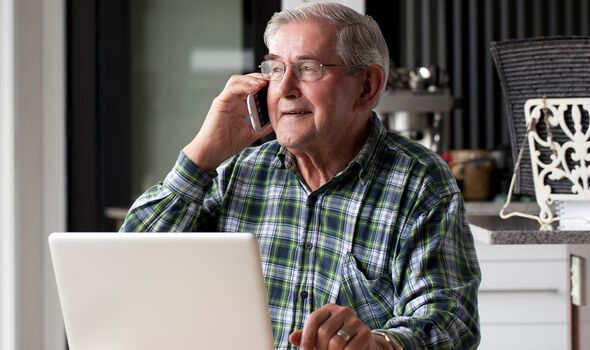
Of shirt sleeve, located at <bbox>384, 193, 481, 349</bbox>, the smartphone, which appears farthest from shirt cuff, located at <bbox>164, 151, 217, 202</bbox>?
shirt sleeve, located at <bbox>384, 193, 481, 349</bbox>

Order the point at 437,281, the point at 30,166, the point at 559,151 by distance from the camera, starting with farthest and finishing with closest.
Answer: the point at 30,166, the point at 559,151, the point at 437,281

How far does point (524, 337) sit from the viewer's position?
10.6ft

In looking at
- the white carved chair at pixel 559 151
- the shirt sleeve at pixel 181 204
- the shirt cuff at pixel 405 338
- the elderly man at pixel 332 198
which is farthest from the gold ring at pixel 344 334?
the white carved chair at pixel 559 151

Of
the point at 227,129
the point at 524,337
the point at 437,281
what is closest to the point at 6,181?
the point at 227,129

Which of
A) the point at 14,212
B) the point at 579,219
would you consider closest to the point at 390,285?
the point at 579,219

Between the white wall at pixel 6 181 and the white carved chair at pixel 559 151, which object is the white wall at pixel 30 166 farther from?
the white carved chair at pixel 559 151

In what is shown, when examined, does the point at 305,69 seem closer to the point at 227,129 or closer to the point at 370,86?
the point at 370,86

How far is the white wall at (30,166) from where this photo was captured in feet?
11.0

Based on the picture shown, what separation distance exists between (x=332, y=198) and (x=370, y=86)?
213 millimetres

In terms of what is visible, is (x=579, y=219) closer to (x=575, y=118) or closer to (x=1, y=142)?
(x=575, y=118)

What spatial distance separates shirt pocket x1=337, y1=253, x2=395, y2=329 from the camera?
1687mm

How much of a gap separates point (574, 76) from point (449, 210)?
20.4 inches

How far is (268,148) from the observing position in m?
1.91

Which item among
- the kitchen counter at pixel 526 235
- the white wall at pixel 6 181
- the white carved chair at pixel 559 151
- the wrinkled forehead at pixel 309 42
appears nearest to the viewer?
the wrinkled forehead at pixel 309 42
